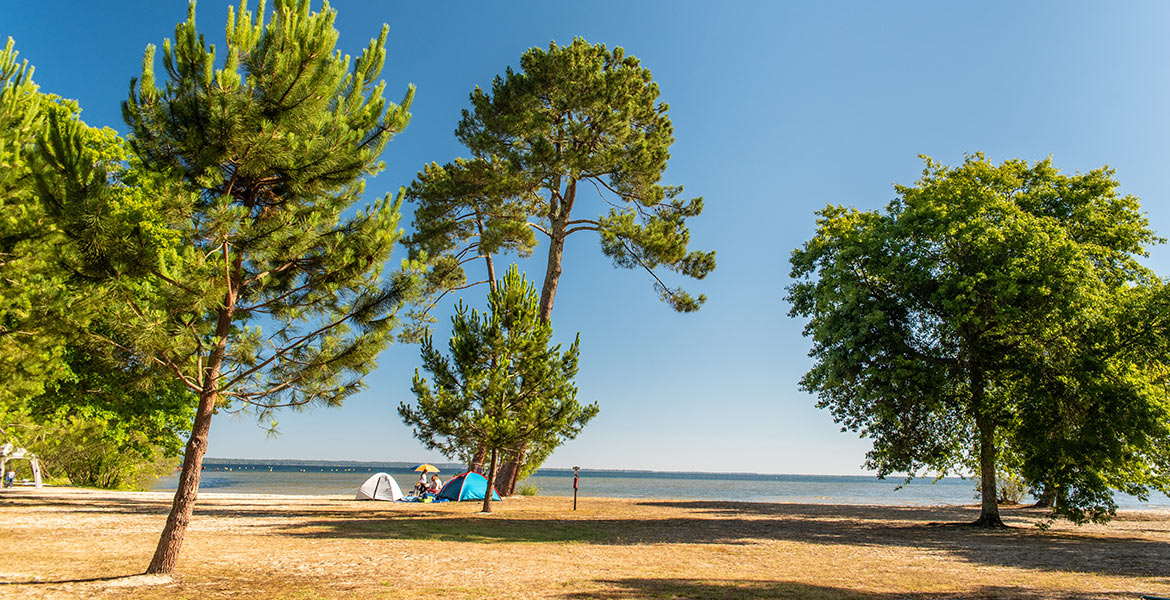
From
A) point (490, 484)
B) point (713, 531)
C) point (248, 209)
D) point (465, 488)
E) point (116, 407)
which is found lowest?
point (465, 488)

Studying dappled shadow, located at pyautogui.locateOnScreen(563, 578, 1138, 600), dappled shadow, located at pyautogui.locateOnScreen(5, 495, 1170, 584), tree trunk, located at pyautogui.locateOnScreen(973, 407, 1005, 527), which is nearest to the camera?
dappled shadow, located at pyautogui.locateOnScreen(563, 578, 1138, 600)

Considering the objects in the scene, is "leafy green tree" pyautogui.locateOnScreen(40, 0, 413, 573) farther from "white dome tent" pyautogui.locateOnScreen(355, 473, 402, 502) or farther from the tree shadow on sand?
"white dome tent" pyautogui.locateOnScreen(355, 473, 402, 502)

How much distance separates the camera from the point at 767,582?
314 inches

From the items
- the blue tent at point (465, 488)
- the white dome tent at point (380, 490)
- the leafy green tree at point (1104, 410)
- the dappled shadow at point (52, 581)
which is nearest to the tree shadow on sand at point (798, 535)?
the leafy green tree at point (1104, 410)

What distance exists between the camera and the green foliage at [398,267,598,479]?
63.5 ft

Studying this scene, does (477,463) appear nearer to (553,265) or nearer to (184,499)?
(553,265)

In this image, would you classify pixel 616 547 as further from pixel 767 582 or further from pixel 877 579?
pixel 877 579

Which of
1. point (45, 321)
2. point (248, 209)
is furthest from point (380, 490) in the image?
point (248, 209)

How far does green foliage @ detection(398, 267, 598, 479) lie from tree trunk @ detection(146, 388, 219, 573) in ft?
36.7

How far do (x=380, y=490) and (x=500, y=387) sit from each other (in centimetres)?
1174

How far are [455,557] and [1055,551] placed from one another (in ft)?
37.1

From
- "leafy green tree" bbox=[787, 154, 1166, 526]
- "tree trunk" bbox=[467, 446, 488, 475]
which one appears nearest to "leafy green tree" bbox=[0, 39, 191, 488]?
"tree trunk" bbox=[467, 446, 488, 475]

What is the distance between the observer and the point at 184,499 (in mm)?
7887

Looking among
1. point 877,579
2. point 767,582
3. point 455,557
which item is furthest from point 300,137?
point 877,579
